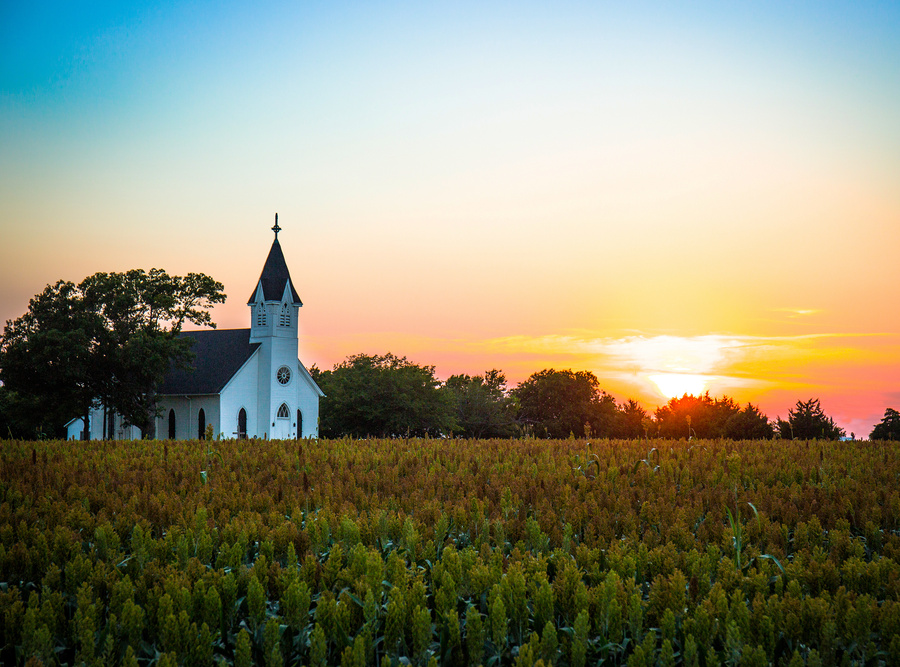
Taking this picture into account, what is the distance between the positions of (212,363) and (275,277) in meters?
8.07

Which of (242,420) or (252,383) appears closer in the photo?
(242,420)

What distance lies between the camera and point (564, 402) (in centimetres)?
7925

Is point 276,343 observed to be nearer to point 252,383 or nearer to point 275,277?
point 252,383

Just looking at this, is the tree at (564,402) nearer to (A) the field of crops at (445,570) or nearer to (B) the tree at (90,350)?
(B) the tree at (90,350)

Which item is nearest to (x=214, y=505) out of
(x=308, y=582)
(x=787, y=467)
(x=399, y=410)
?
(x=308, y=582)

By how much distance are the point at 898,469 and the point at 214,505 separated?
822 cm

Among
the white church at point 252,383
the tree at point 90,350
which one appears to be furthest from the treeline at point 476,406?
the tree at point 90,350

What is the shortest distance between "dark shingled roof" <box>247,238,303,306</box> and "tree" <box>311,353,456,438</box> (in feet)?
36.6

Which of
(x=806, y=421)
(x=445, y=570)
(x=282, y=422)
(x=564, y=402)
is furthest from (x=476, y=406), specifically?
(x=445, y=570)

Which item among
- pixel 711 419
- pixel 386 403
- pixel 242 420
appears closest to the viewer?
pixel 711 419

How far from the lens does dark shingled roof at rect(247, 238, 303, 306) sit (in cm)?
5869

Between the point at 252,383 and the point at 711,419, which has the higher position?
the point at 252,383

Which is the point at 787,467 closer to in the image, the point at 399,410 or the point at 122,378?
the point at 122,378

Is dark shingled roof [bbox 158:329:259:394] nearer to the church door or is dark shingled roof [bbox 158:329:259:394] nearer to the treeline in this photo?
the church door
